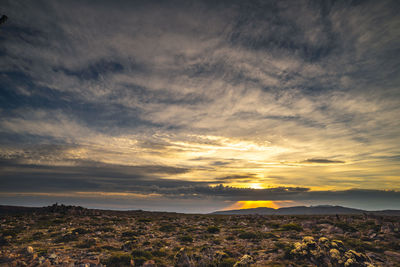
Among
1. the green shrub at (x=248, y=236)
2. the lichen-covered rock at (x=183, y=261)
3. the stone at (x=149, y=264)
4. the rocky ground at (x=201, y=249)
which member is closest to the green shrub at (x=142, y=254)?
the rocky ground at (x=201, y=249)

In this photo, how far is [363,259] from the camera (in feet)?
52.1

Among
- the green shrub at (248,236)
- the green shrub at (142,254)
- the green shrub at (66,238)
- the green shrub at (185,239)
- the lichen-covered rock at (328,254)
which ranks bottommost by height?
the green shrub at (185,239)

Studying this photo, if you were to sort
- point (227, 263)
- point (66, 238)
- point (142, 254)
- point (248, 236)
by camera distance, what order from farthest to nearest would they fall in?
point (248, 236) < point (66, 238) < point (142, 254) < point (227, 263)

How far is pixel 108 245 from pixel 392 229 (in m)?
36.7

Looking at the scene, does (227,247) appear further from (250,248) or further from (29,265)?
(29,265)

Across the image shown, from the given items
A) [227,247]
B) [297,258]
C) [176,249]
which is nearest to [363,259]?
[297,258]

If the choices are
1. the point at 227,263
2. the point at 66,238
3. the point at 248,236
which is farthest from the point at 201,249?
the point at 66,238

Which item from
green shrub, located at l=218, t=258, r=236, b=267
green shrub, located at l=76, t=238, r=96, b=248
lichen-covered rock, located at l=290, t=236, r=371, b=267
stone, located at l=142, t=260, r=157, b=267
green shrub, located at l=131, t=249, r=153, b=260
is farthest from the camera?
green shrub, located at l=76, t=238, r=96, b=248

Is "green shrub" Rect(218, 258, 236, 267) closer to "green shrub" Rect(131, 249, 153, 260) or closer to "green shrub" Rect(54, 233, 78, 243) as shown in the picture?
"green shrub" Rect(131, 249, 153, 260)

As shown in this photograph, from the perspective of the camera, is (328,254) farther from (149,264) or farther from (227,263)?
(149,264)

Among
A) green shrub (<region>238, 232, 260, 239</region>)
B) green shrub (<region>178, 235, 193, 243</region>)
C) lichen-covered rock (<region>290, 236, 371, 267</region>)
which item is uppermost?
lichen-covered rock (<region>290, 236, 371, 267</region>)

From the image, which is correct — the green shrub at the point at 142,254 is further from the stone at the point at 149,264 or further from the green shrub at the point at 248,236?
the green shrub at the point at 248,236

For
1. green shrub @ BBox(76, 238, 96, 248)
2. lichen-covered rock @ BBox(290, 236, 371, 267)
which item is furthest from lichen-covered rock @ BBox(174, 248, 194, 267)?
green shrub @ BBox(76, 238, 96, 248)

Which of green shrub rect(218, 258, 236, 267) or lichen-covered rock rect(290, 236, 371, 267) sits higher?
lichen-covered rock rect(290, 236, 371, 267)
